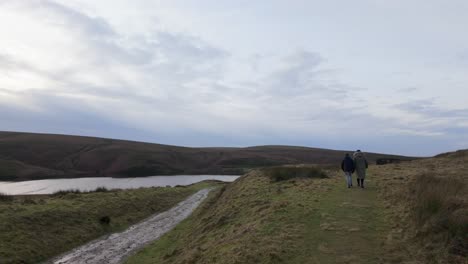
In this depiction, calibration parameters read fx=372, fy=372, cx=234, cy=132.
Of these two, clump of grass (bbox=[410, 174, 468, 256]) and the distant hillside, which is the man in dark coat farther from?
the distant hillside

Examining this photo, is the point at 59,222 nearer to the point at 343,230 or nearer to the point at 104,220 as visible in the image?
the point at 104,220

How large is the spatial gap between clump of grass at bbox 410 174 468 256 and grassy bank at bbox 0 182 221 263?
2265cm

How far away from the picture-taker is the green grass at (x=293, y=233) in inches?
570

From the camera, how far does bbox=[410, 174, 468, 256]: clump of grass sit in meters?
13.0

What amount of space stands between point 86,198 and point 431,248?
37212mm

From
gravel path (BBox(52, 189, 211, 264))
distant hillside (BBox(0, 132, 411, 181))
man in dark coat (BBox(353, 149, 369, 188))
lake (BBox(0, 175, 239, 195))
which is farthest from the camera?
distant hillside (BBox(0, 132, 411, 181))

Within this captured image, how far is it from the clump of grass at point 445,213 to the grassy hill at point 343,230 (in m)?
0.03

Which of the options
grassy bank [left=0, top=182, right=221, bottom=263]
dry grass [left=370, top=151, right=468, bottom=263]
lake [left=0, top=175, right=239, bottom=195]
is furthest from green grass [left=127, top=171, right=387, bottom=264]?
lake [left=0, top=175, right=239, bottom=195]

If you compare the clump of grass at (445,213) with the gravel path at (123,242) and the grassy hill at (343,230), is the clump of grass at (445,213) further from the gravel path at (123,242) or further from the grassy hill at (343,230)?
the gravel path at (123,242)

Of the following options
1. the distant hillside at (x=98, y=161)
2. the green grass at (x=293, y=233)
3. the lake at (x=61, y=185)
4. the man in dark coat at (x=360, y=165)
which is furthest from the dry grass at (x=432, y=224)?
the distant hillside at (x=98, y=161)

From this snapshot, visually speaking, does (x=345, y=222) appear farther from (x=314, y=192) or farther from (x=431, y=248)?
(x=314, y=192)

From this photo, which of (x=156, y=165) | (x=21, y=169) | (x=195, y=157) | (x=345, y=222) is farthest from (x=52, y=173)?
(x=345, y=222)

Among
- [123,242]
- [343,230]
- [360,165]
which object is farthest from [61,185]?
[343,230]

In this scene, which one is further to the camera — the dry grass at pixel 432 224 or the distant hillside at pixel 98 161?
the distant hillside at pixel 98 161
